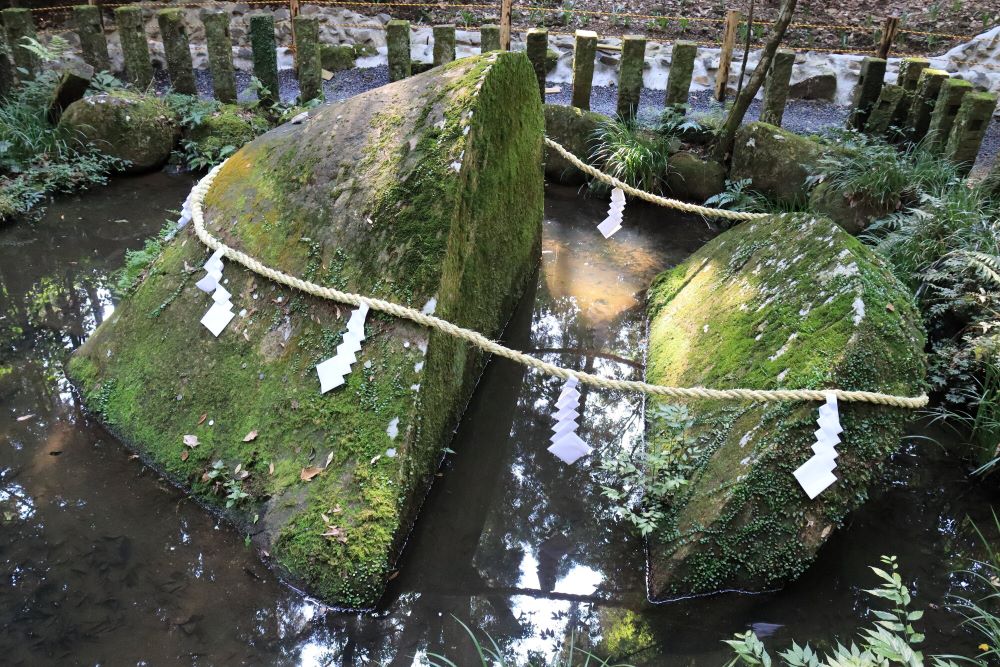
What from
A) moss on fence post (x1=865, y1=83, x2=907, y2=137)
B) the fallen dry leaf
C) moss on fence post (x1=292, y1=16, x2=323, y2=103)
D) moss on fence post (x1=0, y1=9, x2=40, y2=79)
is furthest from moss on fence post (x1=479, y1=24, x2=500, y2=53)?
the fallen dry leaf

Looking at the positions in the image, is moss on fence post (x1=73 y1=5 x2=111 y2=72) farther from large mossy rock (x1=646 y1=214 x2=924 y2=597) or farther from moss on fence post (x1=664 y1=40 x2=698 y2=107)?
large mossy rock (x1=646 y1=214 x2=924 y2=597)

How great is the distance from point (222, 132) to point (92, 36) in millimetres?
1586

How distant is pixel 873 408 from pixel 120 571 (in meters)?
2.73

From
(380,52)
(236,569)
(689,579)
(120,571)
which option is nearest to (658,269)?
(689,579)

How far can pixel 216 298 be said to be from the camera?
118 inches

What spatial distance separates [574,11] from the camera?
8508mm

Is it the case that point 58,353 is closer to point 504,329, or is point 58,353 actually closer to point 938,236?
point 504,329

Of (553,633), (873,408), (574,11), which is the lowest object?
(553,633)

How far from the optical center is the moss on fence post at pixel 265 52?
592cm

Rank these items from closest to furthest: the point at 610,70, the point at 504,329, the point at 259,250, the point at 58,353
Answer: the point at 259,250
the point at 58,353
the point at 504,329
the point at 610,70

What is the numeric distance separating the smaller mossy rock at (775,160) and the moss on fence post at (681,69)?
29.3 inches

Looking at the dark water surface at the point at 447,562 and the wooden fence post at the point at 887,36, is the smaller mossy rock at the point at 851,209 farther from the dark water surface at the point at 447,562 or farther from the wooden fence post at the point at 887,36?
the wooden fence post at the point at 887,36

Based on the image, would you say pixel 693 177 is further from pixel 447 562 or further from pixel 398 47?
pixel 447 562

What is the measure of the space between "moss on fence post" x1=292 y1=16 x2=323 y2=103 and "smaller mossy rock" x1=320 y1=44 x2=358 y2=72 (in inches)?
49.8
